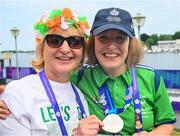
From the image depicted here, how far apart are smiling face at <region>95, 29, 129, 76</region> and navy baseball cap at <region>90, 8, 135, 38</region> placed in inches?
1.2

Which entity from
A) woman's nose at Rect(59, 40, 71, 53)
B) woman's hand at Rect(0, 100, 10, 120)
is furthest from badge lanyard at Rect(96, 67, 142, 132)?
woman's hand at Rect(0, 100, 10, 120)

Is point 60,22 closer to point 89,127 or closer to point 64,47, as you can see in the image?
point 64,47

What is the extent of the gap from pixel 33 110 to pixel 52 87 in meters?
0.23

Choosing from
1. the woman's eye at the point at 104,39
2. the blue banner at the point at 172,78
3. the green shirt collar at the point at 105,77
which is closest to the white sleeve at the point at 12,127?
the green shirt collar at the point at 105,77

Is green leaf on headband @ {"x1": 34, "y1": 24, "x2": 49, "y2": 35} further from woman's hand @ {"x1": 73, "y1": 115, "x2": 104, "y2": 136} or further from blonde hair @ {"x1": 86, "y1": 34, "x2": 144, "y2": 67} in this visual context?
A: woman's hand @ {"x1": 73, "y1": 115, "x2": 104, "y2": 136}

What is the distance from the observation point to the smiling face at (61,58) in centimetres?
213

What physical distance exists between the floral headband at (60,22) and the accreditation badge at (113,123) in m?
0.57

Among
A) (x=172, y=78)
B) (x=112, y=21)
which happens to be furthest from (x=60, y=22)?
(x=172, y=78)

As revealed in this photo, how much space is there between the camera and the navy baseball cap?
223cm

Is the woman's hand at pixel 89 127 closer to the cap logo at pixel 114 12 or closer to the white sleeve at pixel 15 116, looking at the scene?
the white sleeve at pixel 15 116

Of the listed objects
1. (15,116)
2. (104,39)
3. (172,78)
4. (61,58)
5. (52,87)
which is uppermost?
(104,39)

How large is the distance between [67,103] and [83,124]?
1.04 ft

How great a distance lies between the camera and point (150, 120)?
2.25m

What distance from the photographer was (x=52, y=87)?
2.11 metres
